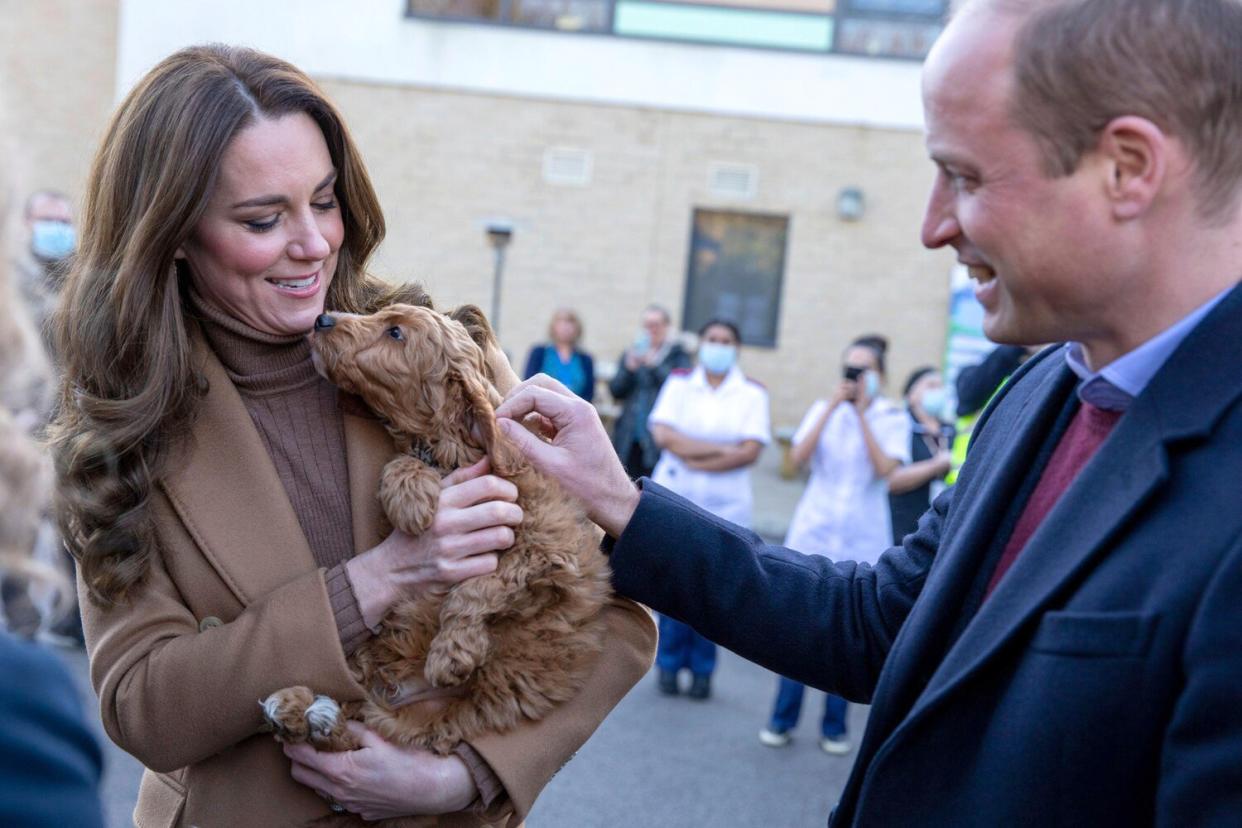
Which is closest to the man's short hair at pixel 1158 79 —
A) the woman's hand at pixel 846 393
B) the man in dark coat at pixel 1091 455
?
the man in dark coat at pixel 1091 455

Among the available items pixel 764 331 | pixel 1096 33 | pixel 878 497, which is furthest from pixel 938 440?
pixel 764 331

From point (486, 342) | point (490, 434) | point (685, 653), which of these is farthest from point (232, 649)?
point (685, 653)

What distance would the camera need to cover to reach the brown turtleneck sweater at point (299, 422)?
7.79 feet

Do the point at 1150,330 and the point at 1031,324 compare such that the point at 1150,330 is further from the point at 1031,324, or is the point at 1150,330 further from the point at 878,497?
the point at 878,497

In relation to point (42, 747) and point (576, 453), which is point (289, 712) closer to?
point (576, 453)

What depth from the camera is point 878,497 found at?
7723mm

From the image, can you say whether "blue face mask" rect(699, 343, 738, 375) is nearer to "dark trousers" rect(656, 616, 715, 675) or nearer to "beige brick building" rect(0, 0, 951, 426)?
"dark trousers" rect(656, 616, 715, 675)

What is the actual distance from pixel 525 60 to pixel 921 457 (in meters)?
11.0

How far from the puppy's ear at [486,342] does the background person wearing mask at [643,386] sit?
6.09 metres

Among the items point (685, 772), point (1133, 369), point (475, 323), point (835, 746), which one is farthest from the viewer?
point (835, 746)

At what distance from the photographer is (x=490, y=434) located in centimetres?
244

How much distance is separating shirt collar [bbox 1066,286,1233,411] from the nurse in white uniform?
6.44 m

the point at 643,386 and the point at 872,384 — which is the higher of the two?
the point at 872,384

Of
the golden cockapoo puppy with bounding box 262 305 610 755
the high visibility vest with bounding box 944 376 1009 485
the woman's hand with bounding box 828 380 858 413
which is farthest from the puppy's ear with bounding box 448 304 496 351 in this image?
the woman's hand with bounding box 828 380 858 413
